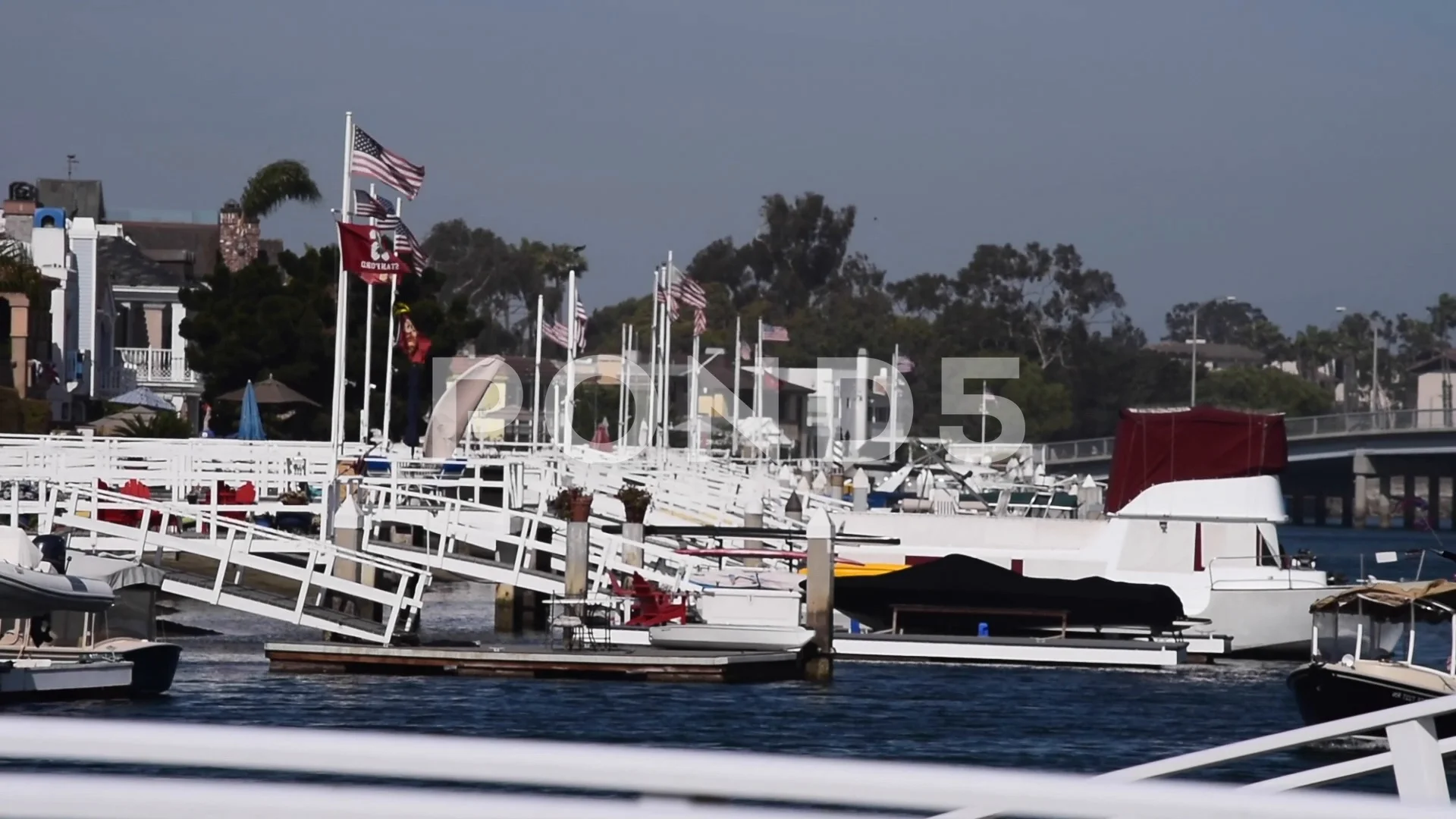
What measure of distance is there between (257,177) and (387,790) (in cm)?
7395

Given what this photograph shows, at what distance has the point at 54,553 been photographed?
25656mm

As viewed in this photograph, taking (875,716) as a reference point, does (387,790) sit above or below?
above

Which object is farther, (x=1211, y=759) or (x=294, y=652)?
(x=294, y=652)

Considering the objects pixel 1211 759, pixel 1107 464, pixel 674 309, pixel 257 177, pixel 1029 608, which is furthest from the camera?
pixel 1107 464

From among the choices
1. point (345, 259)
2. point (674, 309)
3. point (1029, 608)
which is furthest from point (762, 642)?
point (674, 309)

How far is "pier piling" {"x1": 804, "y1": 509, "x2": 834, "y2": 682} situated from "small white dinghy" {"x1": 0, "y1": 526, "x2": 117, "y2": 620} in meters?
10.1

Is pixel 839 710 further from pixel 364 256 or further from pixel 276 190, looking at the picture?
pixel 276 190

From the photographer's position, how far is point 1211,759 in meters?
5.28

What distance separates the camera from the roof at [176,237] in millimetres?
108750

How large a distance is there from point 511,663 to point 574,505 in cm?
421

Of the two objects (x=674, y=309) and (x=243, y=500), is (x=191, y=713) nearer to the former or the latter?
(x=243, y=500)

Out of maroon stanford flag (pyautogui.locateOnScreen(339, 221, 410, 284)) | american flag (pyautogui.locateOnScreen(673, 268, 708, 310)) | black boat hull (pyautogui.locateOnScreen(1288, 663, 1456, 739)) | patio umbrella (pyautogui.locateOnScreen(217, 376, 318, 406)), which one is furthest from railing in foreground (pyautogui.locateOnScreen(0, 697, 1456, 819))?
patio umbrella (pyautogui.locateOnScreen(217, 376, 318, 406))

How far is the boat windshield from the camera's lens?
32.5 m

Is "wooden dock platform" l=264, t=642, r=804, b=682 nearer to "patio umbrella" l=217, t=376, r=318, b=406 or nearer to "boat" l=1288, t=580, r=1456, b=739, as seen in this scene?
"boat" l=1288, t=580, r=1456, b=739
